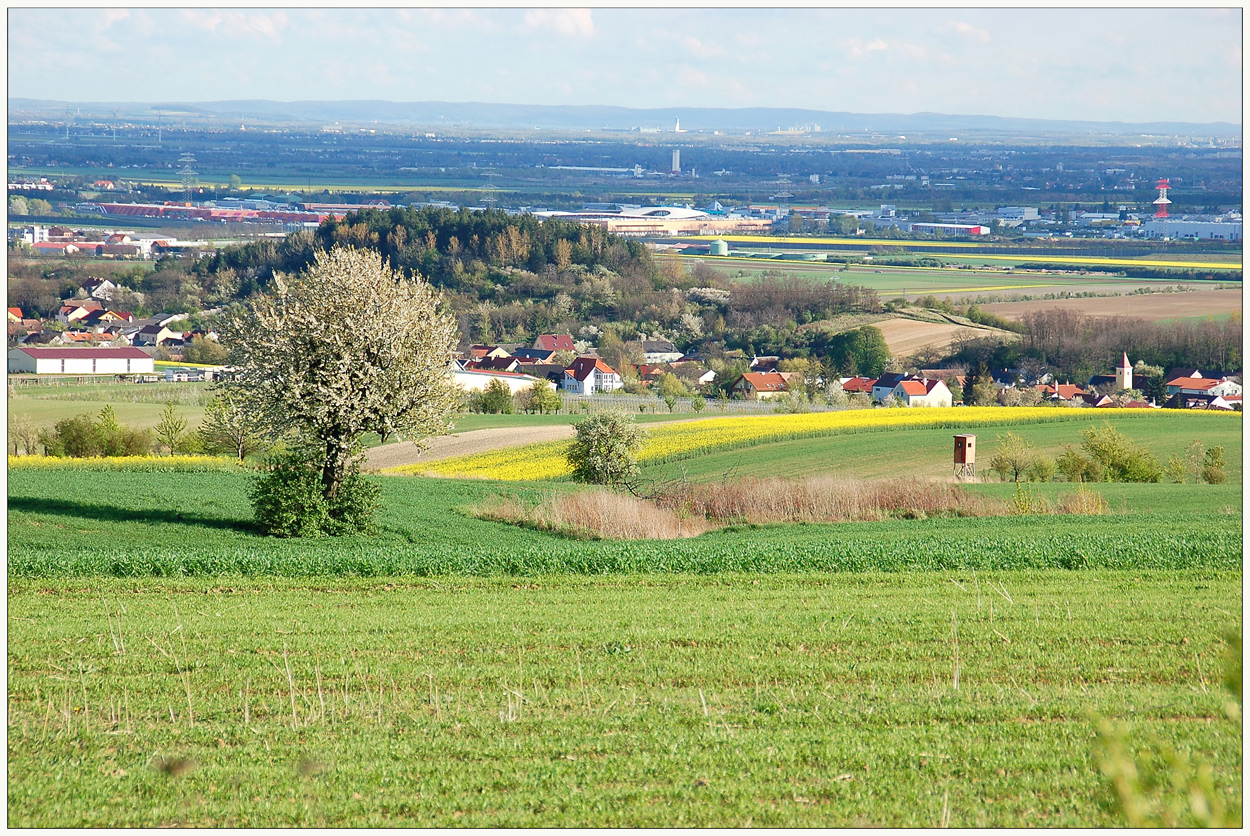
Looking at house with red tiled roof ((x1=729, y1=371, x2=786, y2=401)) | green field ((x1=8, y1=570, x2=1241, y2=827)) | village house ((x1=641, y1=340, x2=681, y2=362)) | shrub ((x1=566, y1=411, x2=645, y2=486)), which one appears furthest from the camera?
village house ((x1=641, y1=340, x2=681, y2=362))

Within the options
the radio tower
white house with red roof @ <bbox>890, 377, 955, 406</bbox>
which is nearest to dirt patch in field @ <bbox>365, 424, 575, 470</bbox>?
white house with red roof @ <bbox>890, 377, 955, 406</bbox>

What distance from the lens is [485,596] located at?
51.7 ft

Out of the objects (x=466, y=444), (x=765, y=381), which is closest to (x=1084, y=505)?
(x=466, y=444)

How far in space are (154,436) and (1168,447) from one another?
37436 millimetres

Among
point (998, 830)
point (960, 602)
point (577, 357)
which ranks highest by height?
point (998, 830)

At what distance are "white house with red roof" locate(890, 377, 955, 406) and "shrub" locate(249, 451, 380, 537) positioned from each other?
52385 mm

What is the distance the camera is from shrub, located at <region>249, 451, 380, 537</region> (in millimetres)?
22406

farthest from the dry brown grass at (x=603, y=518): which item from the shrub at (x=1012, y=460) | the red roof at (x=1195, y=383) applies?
the red roof at (x=1195, y=383)

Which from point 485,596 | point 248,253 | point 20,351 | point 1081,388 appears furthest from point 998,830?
point 248,253

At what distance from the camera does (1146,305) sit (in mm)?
94438

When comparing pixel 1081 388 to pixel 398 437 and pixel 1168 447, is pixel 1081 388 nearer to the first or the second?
pixel 1168 447

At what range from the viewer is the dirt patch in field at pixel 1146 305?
8731cm

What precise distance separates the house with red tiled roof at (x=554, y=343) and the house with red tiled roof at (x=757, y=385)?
23.0 metres

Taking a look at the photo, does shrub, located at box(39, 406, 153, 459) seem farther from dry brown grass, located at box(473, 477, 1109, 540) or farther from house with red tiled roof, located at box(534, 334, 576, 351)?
house with red tiled roof, located at box(534, 334, 576, 351)
